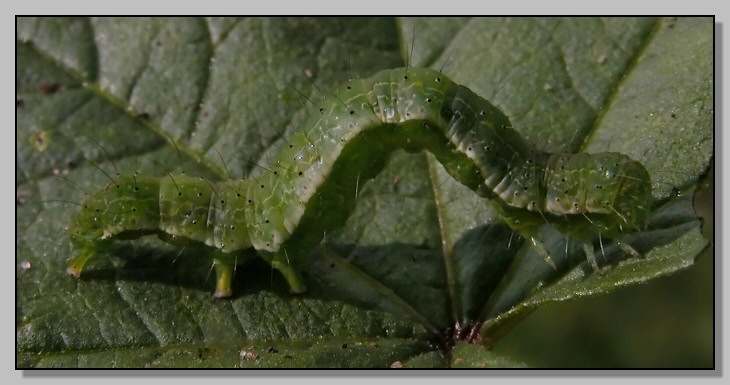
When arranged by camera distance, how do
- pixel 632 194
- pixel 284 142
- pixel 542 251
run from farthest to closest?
pixel 284 142 → pixel 542 251 → pixel 632 194

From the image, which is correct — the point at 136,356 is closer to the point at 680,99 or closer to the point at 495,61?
the point at 495,61

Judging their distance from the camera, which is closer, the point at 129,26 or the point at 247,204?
the point at 247,204

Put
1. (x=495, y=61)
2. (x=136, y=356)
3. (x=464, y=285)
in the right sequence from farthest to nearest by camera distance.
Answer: (x=495, y=61) < (x=464, y=285) < (x=136, y=356)

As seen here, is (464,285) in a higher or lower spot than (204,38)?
lower

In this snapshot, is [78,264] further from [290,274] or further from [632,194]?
[632,194]

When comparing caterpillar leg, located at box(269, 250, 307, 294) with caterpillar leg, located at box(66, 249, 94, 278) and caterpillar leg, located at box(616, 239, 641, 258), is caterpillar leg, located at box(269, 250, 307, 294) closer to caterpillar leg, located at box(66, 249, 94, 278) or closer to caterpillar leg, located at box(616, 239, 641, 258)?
caterpillar leg, located at box(66, 249, 94, 278)

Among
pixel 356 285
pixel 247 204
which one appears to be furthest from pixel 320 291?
pixel 247 204

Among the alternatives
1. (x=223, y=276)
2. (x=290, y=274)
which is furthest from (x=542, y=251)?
(x=223, y=276)

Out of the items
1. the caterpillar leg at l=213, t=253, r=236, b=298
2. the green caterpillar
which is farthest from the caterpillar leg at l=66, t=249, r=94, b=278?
the caterpillar leg at l=213, t=253, r=236, b=298
